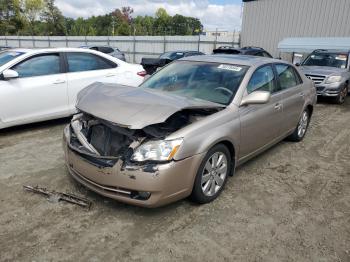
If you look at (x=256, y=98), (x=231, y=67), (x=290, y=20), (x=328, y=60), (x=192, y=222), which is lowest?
(x=192, y=222)

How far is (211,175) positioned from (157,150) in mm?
815

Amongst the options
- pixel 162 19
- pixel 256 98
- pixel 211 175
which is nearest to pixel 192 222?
pixel 211 175

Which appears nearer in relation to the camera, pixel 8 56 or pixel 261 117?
pixel 261 117

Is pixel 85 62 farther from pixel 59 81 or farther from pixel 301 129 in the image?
pixel 301 129

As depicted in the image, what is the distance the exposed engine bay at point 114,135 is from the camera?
3066 mm

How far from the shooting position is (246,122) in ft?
12.5

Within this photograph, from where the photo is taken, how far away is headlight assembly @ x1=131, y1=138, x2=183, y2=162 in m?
2.92

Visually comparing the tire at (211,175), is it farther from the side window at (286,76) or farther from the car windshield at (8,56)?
the car windshield at (8,56)

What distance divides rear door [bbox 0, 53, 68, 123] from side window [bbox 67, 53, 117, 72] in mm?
227

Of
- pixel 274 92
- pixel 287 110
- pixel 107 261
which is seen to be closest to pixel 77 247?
pixel 107 261

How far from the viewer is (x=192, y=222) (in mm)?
3121

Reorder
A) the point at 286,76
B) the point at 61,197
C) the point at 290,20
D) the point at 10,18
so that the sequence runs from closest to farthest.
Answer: the point at 61,197 → the point at 286,76 → the point at 290,20 → the point at 10,18

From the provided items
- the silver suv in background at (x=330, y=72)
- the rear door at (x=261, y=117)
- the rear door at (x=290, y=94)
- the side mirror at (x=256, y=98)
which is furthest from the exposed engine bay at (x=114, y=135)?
the silver suv in background at (x=330, y=72)

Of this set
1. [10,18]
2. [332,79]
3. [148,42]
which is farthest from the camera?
[10,18]
